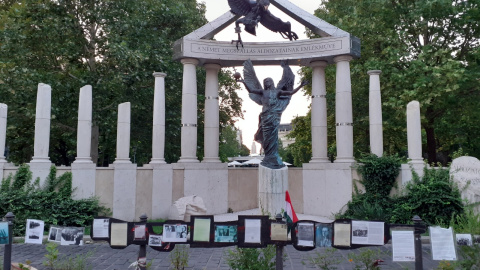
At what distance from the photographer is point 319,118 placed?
16.4 m

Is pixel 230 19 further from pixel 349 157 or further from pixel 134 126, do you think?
pixel 134 126

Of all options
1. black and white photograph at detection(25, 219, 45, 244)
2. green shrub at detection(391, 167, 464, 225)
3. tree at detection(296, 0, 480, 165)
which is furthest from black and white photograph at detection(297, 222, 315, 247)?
tree at detection(296, 0, 480, 165)

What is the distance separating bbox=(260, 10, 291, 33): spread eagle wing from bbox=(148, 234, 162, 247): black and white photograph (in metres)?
11.8

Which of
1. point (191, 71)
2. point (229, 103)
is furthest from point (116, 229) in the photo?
point (229, 103)

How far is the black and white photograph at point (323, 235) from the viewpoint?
6215 millimetres

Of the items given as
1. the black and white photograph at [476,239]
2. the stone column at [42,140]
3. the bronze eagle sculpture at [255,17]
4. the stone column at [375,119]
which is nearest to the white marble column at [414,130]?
the stone column at [375,119]

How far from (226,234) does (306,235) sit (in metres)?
1.31

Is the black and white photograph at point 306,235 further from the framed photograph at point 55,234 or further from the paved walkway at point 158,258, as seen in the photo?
the framed photograph at point 55,234

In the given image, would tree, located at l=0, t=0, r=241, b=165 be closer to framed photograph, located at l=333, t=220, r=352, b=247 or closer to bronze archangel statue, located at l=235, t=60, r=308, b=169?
bronze archangel statue, located at l=235, t=60, r=308, b=169

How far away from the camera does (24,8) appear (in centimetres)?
1825

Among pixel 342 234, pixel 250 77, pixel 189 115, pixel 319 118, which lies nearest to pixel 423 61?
pixel 319 118

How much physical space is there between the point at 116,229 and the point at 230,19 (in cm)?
1196

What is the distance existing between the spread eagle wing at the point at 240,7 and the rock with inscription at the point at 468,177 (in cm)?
962

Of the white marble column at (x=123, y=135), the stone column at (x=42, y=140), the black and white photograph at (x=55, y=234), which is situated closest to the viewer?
the black and white photograph at (x=55, y=234)
